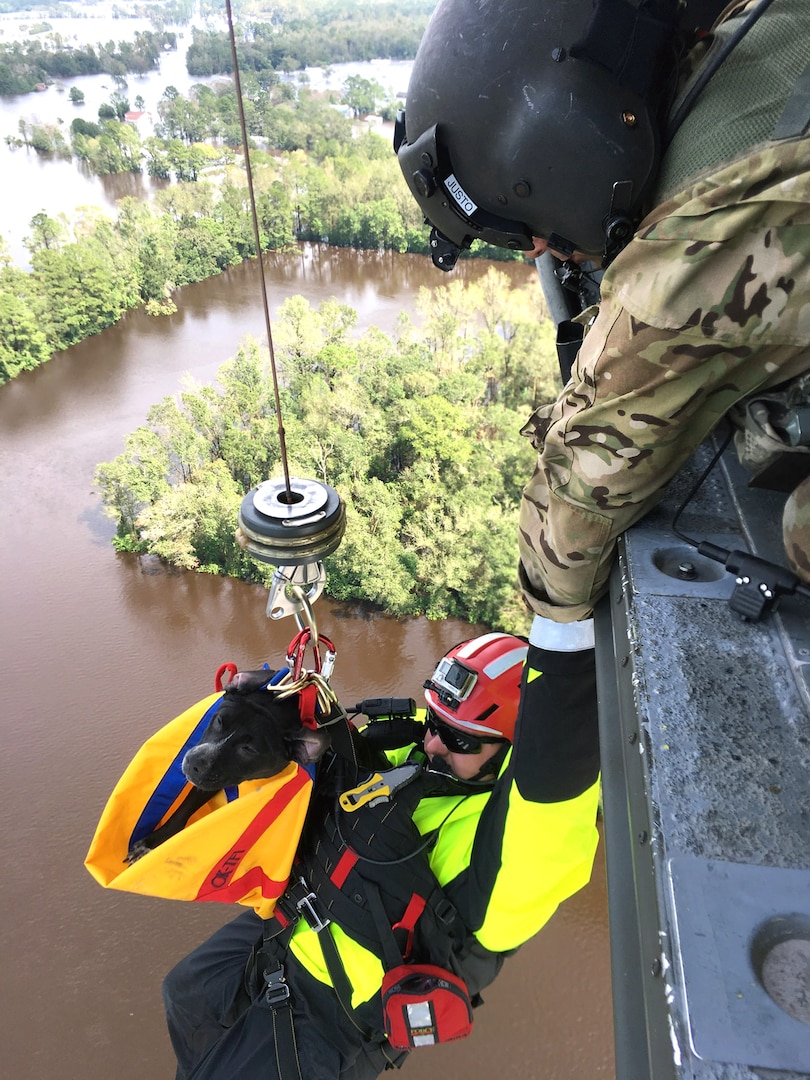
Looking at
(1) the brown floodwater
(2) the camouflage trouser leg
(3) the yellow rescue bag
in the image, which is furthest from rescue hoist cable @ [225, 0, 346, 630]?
(1) the brown floodwater

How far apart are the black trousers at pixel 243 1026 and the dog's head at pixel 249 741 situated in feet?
1.78

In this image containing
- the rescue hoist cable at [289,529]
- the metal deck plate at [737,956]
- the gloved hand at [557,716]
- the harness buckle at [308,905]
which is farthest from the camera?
the harness buckle at [308,905]

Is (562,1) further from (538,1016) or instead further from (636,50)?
(538,1016)

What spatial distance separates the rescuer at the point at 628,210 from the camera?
0.80m

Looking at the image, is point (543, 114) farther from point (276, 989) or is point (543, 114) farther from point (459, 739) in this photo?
point (276, 989)

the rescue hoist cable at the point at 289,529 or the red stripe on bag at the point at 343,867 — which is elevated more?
the rescue hoist cable at the point at 289,529

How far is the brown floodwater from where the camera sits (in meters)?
3.63

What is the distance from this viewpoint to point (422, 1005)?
157cm

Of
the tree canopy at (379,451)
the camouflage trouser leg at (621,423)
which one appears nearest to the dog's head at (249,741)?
the camouflage trouser leg at (621,423)

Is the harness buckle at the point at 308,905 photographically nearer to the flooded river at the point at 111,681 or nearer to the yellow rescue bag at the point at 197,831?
the yellow rescue bag at the point at 197,831

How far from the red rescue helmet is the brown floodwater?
0.33 metres

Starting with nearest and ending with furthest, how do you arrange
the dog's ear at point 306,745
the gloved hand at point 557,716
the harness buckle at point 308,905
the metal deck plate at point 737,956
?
the metal deck plate at point 737,956
the gloved hand at point 557,716
the dog's ear at point 306,745
the harness buckle at point 308,905

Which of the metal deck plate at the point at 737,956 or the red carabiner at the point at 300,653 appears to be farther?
the red carabiner at the point at 300,653

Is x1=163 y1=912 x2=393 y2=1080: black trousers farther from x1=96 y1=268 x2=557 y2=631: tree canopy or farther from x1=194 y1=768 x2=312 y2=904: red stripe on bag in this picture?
x1=96 y1=268 x2=557 y2=631: tree canopy
